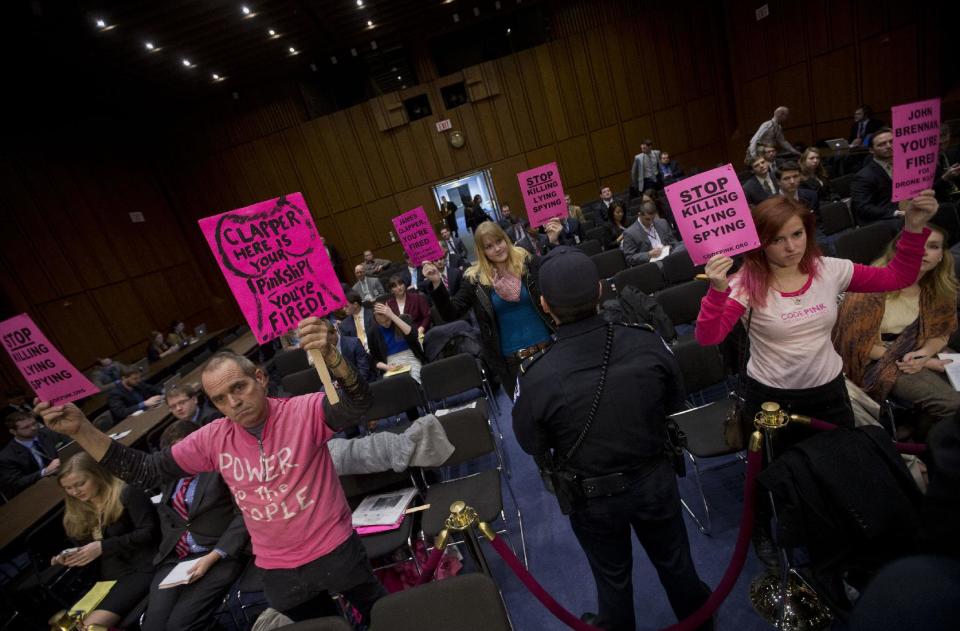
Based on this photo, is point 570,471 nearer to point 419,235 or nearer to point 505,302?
point 505,302

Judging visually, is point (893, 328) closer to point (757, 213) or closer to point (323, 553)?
point (757, 213)

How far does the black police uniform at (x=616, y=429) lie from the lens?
147 cm

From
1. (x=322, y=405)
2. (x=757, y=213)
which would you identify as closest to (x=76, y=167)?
(x=322, y=405)

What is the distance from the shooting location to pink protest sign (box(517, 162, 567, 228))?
174 inches

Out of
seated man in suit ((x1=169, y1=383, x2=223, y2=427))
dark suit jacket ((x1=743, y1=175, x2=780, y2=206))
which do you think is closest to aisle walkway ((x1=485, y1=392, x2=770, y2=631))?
seated man in suit ((x1=169, y1=383, x2=223, y2=427))

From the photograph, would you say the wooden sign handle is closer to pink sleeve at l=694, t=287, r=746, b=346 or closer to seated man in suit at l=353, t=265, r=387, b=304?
pink sleeve at l=694, t=287, r=746, b=346

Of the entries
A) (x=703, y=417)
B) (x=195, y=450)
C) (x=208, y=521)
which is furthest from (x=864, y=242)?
(x=208, y=521)

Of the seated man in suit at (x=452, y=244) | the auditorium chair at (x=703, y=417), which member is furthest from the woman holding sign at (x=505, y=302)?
the seated man in suit at (x=452, y=244)

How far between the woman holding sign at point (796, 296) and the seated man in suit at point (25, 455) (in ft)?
19.7

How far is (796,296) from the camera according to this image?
1.83m

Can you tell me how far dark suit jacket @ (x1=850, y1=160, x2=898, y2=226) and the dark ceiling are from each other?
9.46 metres

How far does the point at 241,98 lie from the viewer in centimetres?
1229

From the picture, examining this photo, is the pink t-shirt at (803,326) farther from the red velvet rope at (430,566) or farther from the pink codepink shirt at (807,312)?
the red velvet rope at (430,566)

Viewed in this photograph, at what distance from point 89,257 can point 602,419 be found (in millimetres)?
12465
